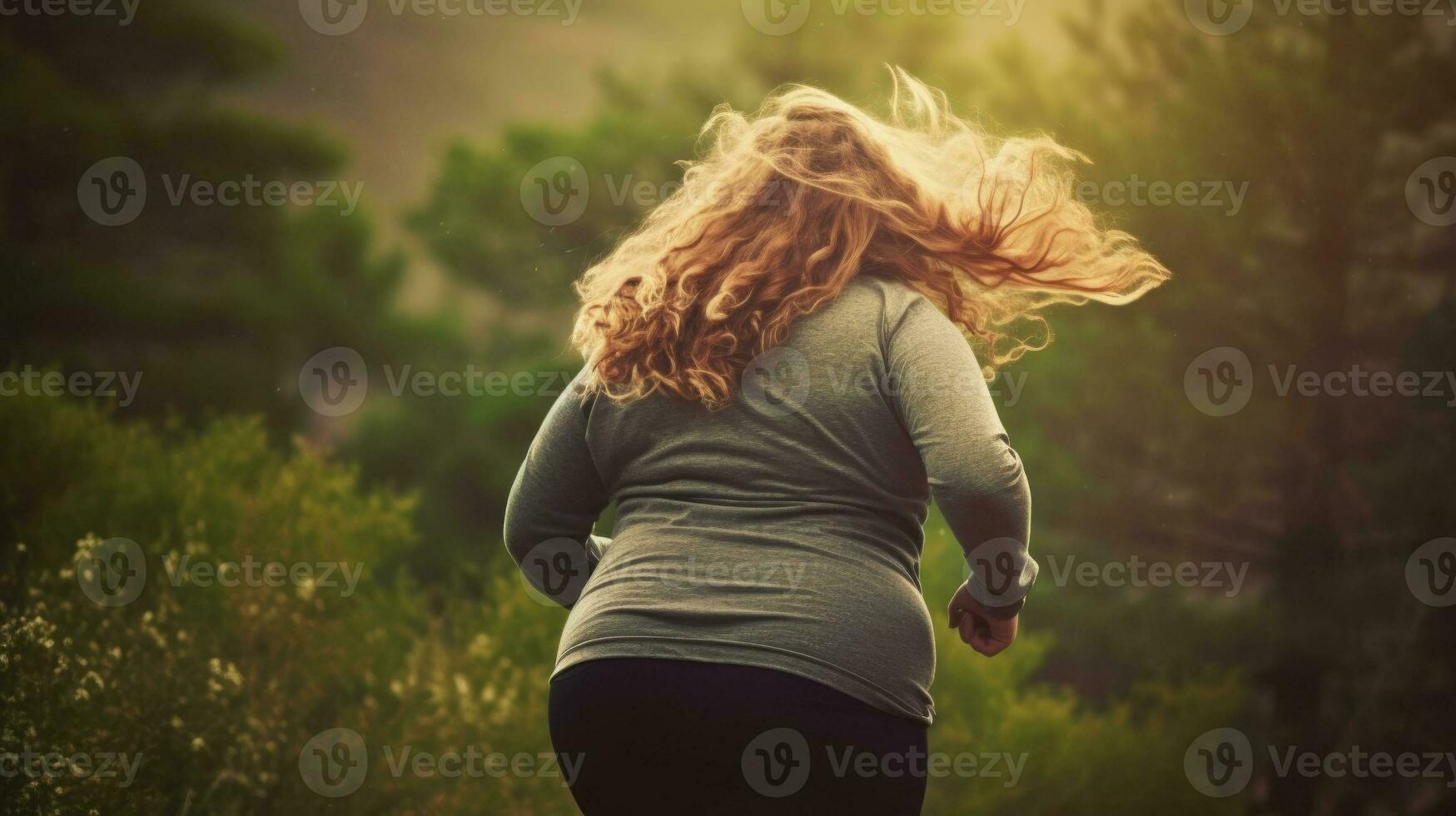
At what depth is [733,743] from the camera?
143cm

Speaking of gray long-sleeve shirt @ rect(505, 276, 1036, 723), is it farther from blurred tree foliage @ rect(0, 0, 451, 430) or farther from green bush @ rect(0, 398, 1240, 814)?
blurred tree foliage @ rect(0, 0, 451, 430)

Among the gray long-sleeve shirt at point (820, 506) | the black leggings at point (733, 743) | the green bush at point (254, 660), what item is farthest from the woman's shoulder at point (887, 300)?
the green bush at point (254, 660)

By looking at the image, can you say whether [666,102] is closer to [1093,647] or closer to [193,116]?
[193,116]

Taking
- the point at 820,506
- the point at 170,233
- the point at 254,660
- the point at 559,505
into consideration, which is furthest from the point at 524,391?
the point at 820,506

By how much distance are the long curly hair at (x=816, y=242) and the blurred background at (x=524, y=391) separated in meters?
2.19

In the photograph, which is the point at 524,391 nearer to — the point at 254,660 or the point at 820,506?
the point at 254,660

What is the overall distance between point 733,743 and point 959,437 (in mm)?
425

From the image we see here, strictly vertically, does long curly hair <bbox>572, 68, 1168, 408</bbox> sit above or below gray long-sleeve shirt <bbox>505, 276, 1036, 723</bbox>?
above

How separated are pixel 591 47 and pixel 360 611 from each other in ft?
43.7

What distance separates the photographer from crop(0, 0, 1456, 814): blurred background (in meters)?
4.92

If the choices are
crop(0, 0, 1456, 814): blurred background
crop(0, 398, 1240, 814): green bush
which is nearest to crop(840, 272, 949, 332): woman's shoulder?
crop(0, 0, 1456, 814): blurred background

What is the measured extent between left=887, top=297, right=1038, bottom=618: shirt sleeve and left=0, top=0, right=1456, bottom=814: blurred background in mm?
2562

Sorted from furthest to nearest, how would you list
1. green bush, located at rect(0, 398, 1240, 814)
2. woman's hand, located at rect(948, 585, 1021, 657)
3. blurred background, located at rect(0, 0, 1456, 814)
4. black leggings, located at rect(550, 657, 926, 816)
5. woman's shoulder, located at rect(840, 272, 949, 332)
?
1. blurred background, located at rect(0, 0, 1456, 814)
2. green bush, located at rect(0, 398, 1240, 814)
3. woman's hand, located at rect(948, 585, 1021, 657)
4. woman's shoulder, located at rect(840, 272, 949, 332)
5. black leggings, located at rect(550, 657, 926, 816)

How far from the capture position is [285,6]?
14.9 m
